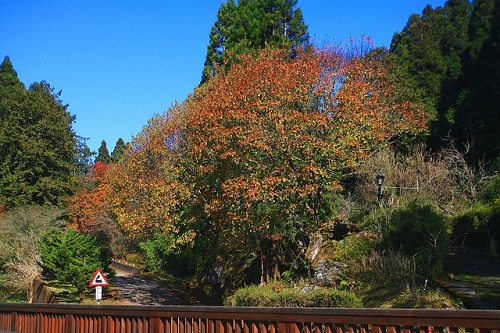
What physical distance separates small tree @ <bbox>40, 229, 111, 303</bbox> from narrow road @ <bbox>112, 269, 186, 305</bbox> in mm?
2399

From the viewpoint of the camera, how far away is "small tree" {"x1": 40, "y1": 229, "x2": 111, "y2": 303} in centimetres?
2284

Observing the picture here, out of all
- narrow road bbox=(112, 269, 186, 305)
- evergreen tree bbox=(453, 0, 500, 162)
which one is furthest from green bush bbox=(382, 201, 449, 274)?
evergreen tree bbox=(453, 0, 500, 162)

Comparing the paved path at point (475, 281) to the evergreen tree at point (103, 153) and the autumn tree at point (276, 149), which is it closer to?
the autumn tree at point (276, 149)

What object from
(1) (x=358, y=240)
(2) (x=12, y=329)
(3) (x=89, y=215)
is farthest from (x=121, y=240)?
(2) (x=12, y=329)

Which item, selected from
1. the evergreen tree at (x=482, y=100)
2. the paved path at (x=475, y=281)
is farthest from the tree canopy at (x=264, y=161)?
the evergreen tree at (x=482, y=100)

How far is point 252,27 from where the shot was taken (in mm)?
44812

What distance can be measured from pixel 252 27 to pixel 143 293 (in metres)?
25.7

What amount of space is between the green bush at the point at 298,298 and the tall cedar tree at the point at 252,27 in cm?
2944

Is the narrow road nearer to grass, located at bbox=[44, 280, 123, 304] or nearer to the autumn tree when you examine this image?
grass, located at bbox=[44, 280, 123, 304]

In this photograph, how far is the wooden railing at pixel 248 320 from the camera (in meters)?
4.84

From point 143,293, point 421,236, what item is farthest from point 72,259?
point 421,236

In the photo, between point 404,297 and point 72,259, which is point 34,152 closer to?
point 72,259

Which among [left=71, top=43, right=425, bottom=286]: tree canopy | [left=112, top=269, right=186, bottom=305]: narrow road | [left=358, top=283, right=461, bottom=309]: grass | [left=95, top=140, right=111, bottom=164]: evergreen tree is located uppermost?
[left=95, top=140, right=111, bottom=164]: evergreen tree

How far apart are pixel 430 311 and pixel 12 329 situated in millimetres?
10207
